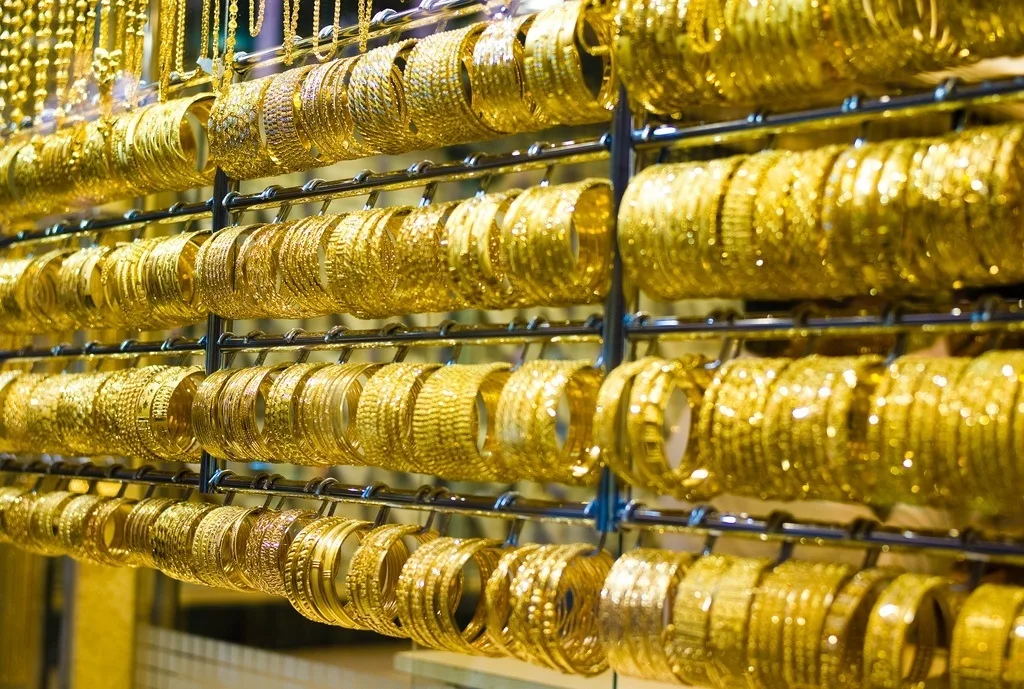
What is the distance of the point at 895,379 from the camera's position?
5.13ft

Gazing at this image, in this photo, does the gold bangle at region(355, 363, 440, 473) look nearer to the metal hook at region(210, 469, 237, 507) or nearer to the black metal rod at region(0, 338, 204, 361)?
the metal hook at region(210, 469, 237, 507)

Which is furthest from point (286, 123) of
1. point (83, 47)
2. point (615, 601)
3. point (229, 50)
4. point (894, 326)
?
point (894, 326)

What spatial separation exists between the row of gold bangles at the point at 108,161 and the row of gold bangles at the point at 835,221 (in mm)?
1228

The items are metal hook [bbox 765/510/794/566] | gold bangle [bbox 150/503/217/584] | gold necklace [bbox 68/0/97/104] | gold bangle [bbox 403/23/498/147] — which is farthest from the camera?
gold necklace [bbox 68/0/97/104]

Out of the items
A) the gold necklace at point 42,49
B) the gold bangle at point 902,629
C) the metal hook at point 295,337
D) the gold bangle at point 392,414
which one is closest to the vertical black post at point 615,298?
the gold bangle at point 392,414

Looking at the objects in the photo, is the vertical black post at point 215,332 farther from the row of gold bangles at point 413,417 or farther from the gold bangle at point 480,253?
the gold bangle at point 480,253

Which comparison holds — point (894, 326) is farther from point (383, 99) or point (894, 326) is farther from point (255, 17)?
point (255, 17)

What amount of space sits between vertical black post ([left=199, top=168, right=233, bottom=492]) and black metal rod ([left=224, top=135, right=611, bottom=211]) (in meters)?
0.03

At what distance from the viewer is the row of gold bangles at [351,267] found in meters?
1.92

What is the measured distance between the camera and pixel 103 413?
2.74 meters

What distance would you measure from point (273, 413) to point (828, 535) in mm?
1096

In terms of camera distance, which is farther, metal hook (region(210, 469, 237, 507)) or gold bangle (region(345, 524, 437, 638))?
metal hook (region(210, 469, 237, 507))

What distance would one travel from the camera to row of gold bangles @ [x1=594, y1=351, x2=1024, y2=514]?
1.48 m

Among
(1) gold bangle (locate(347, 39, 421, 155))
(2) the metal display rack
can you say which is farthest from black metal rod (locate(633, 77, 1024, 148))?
(1) gold bangle (locate(347, 39, 421, 155))
